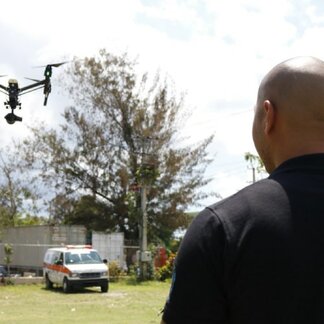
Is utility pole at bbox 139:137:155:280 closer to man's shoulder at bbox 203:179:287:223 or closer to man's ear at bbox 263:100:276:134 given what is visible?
man's ear at bbox 263:100:276:134

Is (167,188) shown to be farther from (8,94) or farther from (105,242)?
(8,94)

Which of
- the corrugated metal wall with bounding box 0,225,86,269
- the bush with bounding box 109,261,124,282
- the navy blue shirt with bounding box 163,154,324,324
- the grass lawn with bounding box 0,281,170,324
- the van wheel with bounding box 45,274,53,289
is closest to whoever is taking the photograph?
the navy blue shirt with bounding box 163,154,324,324

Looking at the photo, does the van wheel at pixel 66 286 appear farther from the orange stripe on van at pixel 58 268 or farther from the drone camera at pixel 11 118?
the drone camera at pixel 11 118

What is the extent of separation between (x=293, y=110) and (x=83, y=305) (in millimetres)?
18563

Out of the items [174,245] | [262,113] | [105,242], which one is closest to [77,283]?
[105,242]

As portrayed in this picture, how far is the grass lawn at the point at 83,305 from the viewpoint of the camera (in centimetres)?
1612

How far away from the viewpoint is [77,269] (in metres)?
25.4

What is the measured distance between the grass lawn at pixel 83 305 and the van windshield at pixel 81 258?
1.18 meters

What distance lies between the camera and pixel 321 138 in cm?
198

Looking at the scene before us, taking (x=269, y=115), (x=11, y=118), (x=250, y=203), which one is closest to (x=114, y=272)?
(x=11, y=118)

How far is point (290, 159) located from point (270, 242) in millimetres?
296

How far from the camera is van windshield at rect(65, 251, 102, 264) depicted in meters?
26.1

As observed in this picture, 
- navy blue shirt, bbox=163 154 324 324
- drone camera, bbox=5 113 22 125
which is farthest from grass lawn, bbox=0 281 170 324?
navy blue shirt, bbox=163 154 324 324

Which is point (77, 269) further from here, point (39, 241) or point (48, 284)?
point (39, 241)
